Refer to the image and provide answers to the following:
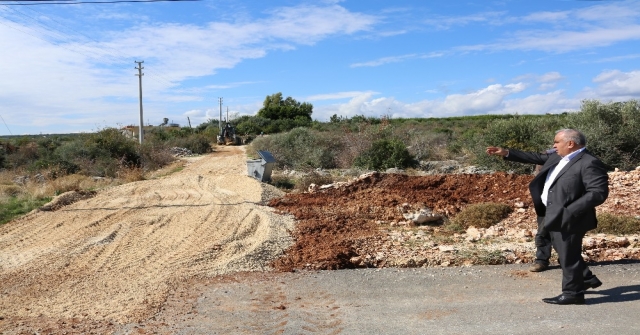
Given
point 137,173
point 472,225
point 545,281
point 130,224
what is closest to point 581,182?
point 545,281

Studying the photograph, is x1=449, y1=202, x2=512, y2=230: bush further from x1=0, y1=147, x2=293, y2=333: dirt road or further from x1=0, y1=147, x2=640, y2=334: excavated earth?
x1=0, y1=147, x2=293, y2=333: dirt road

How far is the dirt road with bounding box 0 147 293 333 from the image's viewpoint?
6.18 metres

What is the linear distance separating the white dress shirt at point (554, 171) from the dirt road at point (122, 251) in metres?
3.68

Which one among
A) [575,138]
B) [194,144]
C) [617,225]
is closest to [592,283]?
[575,138]

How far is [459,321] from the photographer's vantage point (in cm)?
536

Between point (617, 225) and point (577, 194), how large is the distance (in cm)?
408

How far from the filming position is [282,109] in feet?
278

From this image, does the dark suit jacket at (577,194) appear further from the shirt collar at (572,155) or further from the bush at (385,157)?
the bush at (385,157)

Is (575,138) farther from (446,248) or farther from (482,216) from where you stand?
(482,216)

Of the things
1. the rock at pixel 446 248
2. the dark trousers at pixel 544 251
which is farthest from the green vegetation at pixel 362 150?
the dark trousers at pixel 544 251

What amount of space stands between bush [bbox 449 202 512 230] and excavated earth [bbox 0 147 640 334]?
0.66 feet

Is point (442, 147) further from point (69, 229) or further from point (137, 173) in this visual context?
point (69, 229)

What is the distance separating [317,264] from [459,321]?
264cm

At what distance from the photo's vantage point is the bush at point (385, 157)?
2139cm
